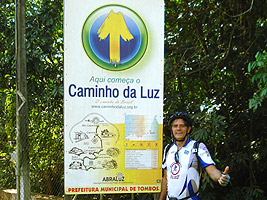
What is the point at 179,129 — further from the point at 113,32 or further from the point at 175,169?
the point at 113,32

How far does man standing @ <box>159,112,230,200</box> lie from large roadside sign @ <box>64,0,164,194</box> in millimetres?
245

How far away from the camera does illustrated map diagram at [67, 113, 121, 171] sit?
3.13 metres

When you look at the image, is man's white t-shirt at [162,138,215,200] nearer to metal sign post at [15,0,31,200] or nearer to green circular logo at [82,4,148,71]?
green circular logo at [82,4,148,71]

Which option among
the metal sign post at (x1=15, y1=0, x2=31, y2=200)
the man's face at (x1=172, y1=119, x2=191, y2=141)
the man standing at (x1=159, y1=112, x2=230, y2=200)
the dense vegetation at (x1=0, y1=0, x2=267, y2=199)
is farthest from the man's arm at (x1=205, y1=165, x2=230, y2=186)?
the metal sign post at (x1=15, y1=0, x2=31, y2=200)

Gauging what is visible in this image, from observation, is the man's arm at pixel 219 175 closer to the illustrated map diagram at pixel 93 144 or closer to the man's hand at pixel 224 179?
the man's hand at pixel 224 179

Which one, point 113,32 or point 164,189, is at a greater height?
point 113,32

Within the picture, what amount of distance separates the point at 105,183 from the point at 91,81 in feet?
3.28

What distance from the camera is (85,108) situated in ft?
10.3

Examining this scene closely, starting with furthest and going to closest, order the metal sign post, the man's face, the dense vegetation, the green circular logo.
→ the dense vegetation → the metal sign post → the green circular logo → the man's face

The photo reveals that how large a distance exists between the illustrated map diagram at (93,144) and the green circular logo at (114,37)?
56cm

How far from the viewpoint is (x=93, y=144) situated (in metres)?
3.16

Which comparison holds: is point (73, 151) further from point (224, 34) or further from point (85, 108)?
point (224, 34)

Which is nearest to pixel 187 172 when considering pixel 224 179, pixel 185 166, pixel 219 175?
pixel 185 166

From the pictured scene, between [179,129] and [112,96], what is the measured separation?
72 cm
